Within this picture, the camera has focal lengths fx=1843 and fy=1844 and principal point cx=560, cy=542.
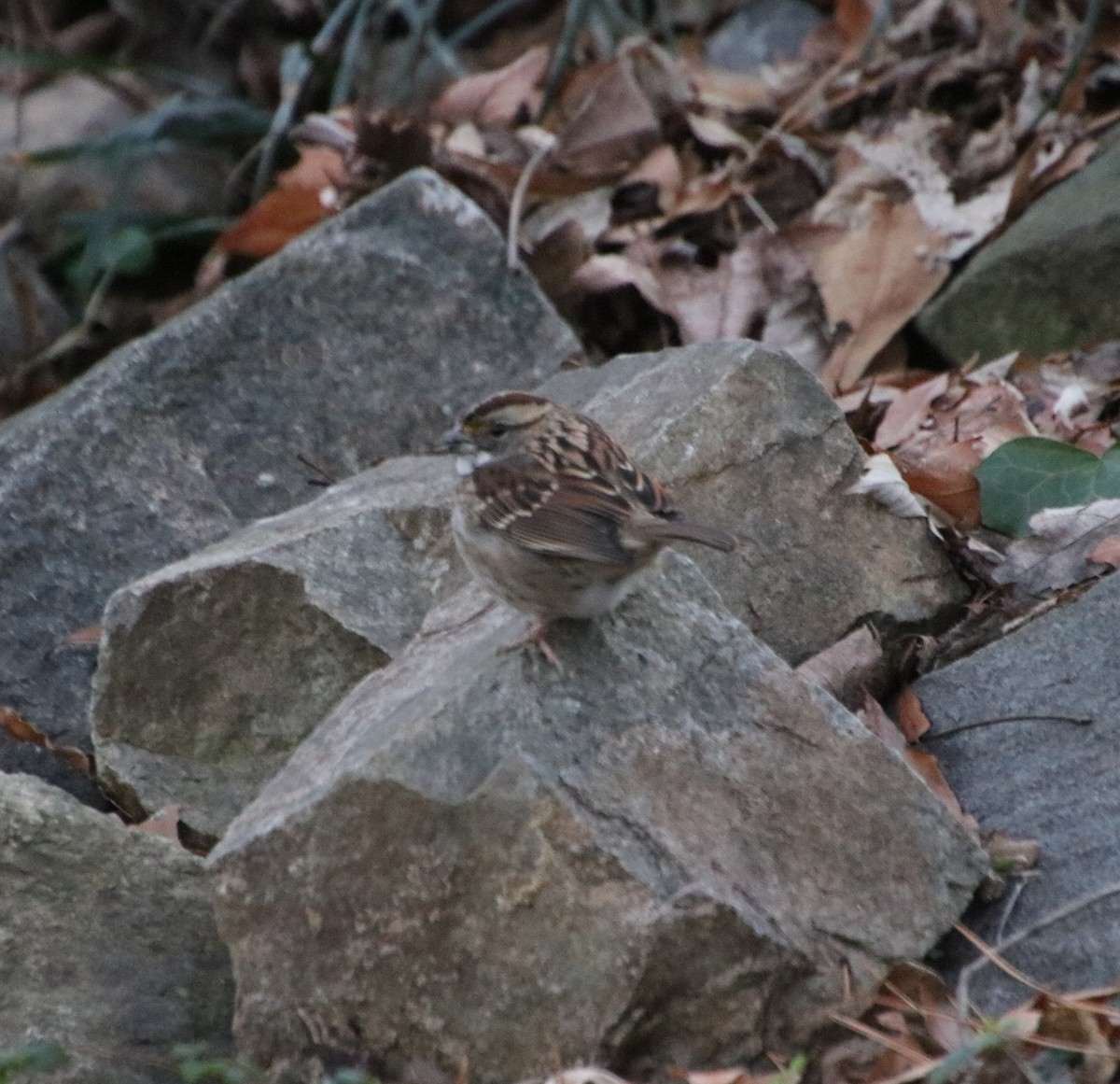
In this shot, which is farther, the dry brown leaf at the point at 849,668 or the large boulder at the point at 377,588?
the large boulder at the point at 377,588

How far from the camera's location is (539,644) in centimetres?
412

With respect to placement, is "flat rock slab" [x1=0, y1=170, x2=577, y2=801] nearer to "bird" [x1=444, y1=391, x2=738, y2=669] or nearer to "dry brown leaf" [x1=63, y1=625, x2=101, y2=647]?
"dry brown leaf" [x1=63, y1=625, x2=101, y2=647]

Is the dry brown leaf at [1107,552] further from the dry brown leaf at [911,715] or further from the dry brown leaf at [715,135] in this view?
the dry brown leaf at [715,135]

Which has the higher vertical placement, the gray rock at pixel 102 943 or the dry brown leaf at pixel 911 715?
the gray rock at pixel 102 943

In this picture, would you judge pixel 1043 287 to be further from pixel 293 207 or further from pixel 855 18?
pixel 293 207

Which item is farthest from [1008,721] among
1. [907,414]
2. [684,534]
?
[907,414]

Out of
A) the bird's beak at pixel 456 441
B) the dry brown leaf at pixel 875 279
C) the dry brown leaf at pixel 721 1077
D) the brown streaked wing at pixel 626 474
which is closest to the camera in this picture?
the dry brown leaf at pixel 721 1077

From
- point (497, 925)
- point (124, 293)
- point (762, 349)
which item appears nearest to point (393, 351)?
point (762, 349)

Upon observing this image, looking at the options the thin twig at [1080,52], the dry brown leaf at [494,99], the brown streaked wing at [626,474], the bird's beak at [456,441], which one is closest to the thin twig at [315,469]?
the bird's beak at [456,441]

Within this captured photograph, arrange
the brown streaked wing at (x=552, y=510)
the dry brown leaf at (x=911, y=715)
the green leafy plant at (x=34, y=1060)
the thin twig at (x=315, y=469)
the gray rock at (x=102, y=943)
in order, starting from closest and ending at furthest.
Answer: the green leafy plant at (x=34, y=1060)
the gray rock at (x=102, y=943)
the brown streaked wing at (x=552, y=510)
the dry brown leaf at (x=911, y=715)
the thin twig at (x=315, y=469)

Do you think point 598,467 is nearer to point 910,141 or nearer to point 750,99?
point 910,141

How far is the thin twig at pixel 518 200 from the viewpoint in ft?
22.0

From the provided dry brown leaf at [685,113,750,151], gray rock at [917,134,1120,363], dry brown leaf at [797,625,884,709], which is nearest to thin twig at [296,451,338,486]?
dry brown leaf at [797,625,884,709]

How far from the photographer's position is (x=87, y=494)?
602cm
